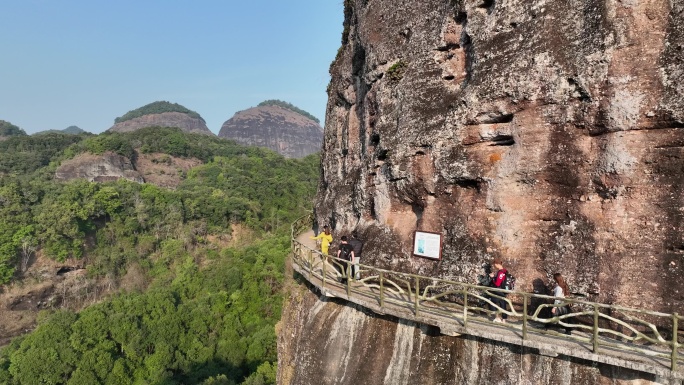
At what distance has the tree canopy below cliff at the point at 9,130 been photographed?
13862 centimetres

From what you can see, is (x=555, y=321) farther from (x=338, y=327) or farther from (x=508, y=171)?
(x=338, y=327)

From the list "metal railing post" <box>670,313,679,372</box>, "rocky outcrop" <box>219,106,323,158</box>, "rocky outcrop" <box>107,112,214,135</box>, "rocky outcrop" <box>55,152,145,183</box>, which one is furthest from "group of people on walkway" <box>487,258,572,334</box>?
"rocky outcrop" <box>219,106,323,158</box>

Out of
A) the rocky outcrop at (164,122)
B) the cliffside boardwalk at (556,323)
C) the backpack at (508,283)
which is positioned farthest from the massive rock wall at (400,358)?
the rocky outcrop at (164,122)

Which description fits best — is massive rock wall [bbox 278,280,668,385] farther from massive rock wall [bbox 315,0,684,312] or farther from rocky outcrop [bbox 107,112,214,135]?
rocky outcrop [bbox 107,112,214,135]

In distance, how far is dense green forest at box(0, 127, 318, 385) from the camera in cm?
2983

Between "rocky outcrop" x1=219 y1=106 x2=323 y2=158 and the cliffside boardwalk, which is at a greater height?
"rocky outcrop" x1=219 y1=106 x2=323 y2=158

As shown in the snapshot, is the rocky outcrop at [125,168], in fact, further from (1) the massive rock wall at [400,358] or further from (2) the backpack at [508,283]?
(2) the backpack at [508,283]

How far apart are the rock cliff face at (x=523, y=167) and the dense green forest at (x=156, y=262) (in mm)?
19225

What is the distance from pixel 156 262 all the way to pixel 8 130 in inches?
5128

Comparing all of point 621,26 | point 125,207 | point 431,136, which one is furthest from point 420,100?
point 125,207

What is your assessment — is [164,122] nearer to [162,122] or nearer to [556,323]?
[162,122]

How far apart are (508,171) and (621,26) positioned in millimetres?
3785

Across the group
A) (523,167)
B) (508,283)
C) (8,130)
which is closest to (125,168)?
(523,167)

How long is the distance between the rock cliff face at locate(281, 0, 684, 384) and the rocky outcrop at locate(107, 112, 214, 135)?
A: 17323 centimetres
